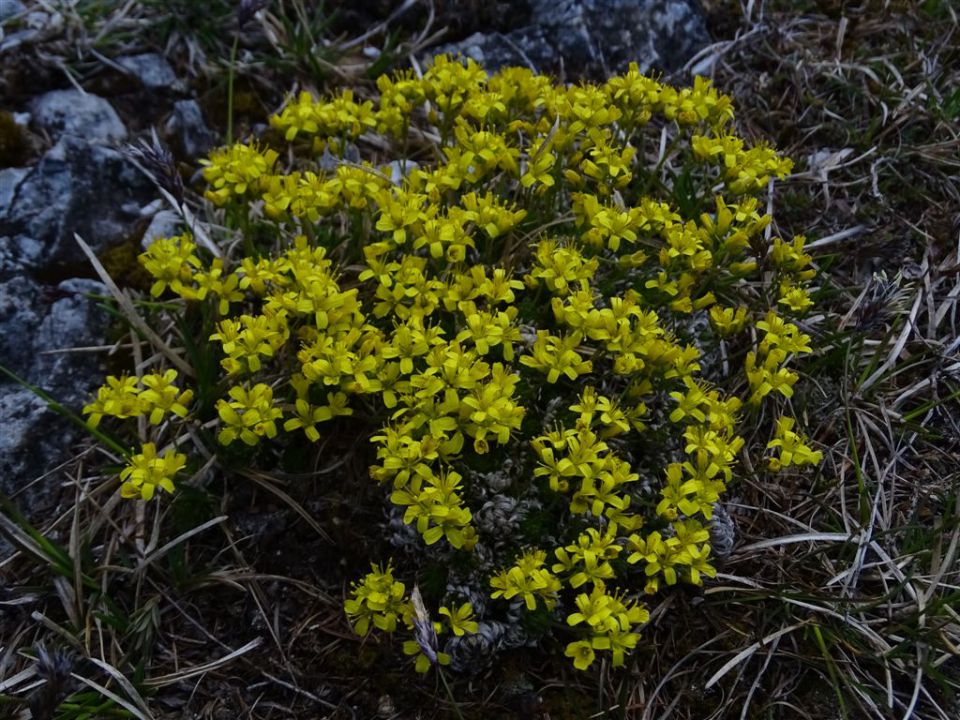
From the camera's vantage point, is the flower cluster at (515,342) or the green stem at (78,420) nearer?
the flower cluster at (515,342)

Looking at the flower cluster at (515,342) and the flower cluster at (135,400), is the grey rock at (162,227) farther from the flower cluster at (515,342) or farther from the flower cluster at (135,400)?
the flower cluster at (135,400)

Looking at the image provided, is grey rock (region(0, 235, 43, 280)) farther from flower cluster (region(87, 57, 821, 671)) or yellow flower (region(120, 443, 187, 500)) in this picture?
yellow flower (region(120, 443, 187, 500))

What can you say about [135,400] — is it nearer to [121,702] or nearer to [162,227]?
[121,702]

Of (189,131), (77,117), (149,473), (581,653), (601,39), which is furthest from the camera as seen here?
(601,39)

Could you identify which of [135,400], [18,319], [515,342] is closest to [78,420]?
[135,400]

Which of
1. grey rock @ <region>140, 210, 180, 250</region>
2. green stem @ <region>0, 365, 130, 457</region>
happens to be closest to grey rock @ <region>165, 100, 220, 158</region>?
grey rock @ <region>140, 210, 180, 250</region>

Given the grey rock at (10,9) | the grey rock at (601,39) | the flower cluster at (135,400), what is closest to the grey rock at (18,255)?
the flower cluster at (135,400)
